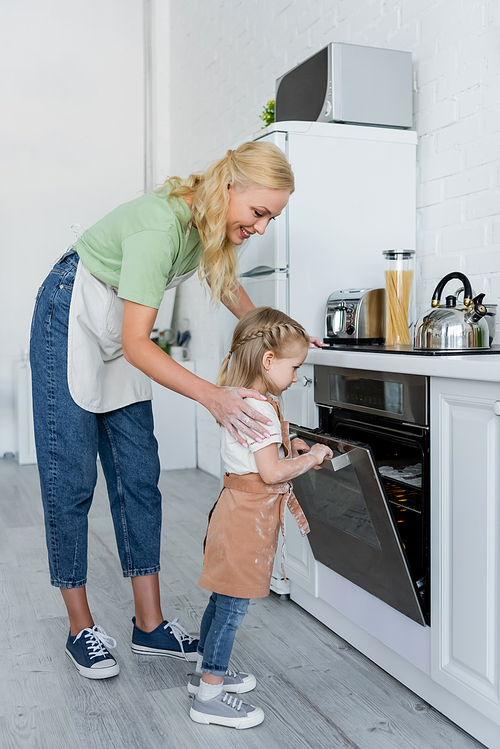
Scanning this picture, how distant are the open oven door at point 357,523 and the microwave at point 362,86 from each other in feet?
4.12

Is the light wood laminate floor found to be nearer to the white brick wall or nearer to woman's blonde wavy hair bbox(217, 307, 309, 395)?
woman's blonde wavy hair bbox(217, 307, 309, 395)

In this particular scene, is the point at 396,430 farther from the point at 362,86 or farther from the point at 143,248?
the point at 362,86

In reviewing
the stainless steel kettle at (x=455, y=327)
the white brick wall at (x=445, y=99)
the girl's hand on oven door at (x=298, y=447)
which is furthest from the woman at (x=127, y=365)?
the white brick wall at (x=445, y=99)

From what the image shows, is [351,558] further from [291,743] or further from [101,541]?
[101,541]

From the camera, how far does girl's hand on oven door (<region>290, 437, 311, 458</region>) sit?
1743 millimetres

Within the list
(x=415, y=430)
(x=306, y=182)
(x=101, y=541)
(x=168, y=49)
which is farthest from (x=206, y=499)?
(x=168, y=49)

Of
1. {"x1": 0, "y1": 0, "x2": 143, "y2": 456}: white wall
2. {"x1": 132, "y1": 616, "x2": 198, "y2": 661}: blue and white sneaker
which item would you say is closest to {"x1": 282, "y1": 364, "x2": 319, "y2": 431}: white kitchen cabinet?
{"x1": 132, "y1": 616, "x2": 198, "y2": 661}: blue and white sneaker

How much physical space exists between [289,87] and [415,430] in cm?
164

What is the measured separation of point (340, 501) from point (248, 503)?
32cm

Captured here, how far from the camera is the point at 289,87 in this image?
8.84 ft

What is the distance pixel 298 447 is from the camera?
5.73ft

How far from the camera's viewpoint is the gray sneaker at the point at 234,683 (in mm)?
1808

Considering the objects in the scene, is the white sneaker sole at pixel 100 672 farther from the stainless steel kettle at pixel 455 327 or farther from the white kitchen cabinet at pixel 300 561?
the stainless steel kettle at pixel 455 327

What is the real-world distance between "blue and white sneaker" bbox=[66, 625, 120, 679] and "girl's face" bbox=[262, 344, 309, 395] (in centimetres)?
92
